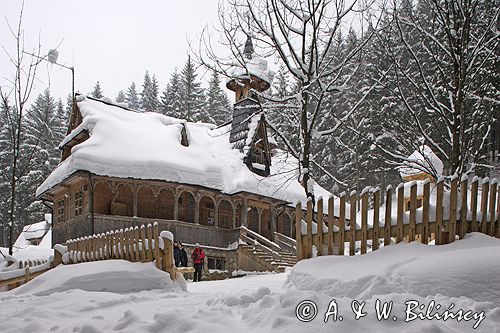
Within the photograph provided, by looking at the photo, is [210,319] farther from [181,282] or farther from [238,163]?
[238,163]

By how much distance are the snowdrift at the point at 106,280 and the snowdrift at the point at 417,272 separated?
11.7 feet

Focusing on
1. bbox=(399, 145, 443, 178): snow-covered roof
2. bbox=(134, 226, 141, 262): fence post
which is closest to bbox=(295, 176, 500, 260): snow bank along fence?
bbox=(399, 145, 443, 178): snow-covered roof

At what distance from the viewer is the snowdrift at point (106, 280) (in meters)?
8.16

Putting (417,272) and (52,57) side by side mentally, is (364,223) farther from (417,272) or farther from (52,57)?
(52,57)

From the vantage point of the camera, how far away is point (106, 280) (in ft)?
27.1

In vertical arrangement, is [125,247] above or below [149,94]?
below

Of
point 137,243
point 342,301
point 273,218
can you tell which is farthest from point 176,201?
point 342,301

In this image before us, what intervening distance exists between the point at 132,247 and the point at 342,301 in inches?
265

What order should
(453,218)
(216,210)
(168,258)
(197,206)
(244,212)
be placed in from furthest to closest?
(244,212)
(216,210)
(197,206)
(168,258)
(453,218)

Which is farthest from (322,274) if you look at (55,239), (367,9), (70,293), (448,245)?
(55,239)

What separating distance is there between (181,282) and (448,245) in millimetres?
5800

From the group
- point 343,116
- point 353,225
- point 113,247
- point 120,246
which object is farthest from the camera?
point 343,116

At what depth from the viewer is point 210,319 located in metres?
4.17

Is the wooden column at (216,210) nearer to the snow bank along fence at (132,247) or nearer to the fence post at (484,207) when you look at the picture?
the snow bank along fence at (132,247)
